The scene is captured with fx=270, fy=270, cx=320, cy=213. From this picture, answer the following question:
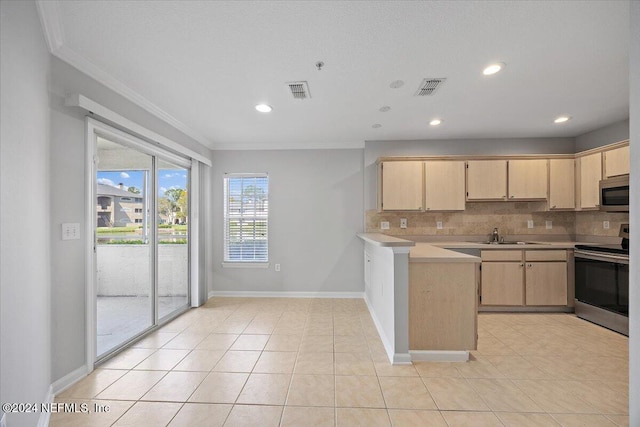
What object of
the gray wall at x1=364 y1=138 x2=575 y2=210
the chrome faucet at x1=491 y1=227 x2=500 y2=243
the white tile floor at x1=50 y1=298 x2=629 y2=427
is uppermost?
the gray wall at x1=364 y1=138 x2=575 y2=210

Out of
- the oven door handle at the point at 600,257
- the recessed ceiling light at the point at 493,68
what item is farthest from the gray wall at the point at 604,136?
the recessed ceiling light at the point at 493,68

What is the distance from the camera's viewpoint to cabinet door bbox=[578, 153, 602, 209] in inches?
143

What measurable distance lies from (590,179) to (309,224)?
4.05 meters

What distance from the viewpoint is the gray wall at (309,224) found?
4.46 m

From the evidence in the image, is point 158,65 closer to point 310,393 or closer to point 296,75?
point 296,75

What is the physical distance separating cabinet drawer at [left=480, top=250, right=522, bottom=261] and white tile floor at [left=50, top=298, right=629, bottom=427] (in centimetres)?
91

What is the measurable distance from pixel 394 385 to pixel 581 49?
293 cm

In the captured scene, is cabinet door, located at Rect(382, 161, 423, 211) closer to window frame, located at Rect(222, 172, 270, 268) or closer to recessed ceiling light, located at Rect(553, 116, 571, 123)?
recessed ceiling light, located at Rect(553, 116, 571, 123)

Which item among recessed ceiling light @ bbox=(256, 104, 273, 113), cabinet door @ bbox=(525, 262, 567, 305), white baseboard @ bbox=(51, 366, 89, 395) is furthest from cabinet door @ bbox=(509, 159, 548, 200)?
white baseboard @ bbox=(51, 366, 89, 395)

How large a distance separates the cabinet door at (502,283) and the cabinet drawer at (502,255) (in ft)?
0.18

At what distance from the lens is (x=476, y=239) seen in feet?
14.1

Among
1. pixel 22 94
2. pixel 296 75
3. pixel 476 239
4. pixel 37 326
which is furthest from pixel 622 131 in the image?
pixel 37 326

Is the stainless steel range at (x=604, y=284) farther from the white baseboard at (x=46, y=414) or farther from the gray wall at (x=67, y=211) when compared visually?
the gray wall at (x=67, y=211)

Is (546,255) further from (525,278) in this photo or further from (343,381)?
(343,381)
